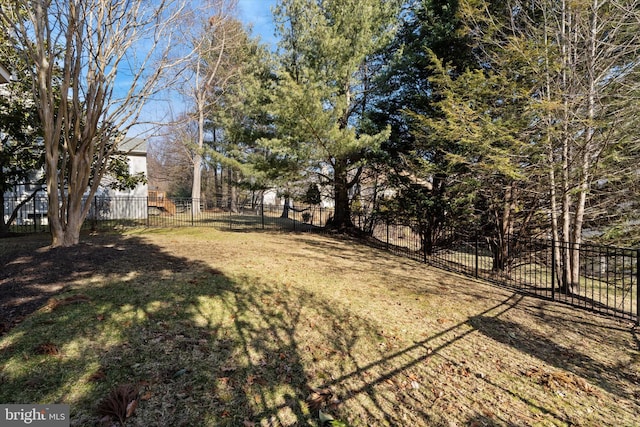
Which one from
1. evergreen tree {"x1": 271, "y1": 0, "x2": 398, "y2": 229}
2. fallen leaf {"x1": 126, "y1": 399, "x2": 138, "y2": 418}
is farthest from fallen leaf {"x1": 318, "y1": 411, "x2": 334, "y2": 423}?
evergreen tree {"x1": 271, "y1": 0, "x2": 398, "y2": 229}

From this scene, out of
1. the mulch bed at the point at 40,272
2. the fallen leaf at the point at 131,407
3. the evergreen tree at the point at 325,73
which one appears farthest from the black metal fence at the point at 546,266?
the mulch bed at the point at 40,272

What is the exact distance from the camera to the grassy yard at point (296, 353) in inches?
98.1

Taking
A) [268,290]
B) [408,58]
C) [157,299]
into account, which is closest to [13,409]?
[157,299]

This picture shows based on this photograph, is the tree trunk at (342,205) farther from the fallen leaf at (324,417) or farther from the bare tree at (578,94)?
the fallen leaf at (324,417)

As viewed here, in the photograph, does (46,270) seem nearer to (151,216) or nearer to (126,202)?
(151,216)

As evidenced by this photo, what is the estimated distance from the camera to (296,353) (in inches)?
130

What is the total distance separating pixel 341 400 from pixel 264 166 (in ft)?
30.7

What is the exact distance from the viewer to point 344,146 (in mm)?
9703

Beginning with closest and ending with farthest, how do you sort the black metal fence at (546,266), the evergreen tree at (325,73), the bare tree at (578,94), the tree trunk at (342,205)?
1. the bare tree at (578,94)
2. the black metal fence at (546,266)
3. the evergreen tree at (325,73)
4. the tree trunk at (342,205)

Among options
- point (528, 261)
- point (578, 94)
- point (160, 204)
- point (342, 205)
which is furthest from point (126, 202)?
point (578, 94)

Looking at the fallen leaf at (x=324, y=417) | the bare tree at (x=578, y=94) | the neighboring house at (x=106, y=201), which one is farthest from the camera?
the neighboring house at (x=106, y=201)

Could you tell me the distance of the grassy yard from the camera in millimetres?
2492

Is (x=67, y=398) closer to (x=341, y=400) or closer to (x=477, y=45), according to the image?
(x=341, y=400)

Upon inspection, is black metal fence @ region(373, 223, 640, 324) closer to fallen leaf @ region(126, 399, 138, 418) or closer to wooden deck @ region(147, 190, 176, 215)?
fallen leaf @ region(126, 399, 138, 418)
